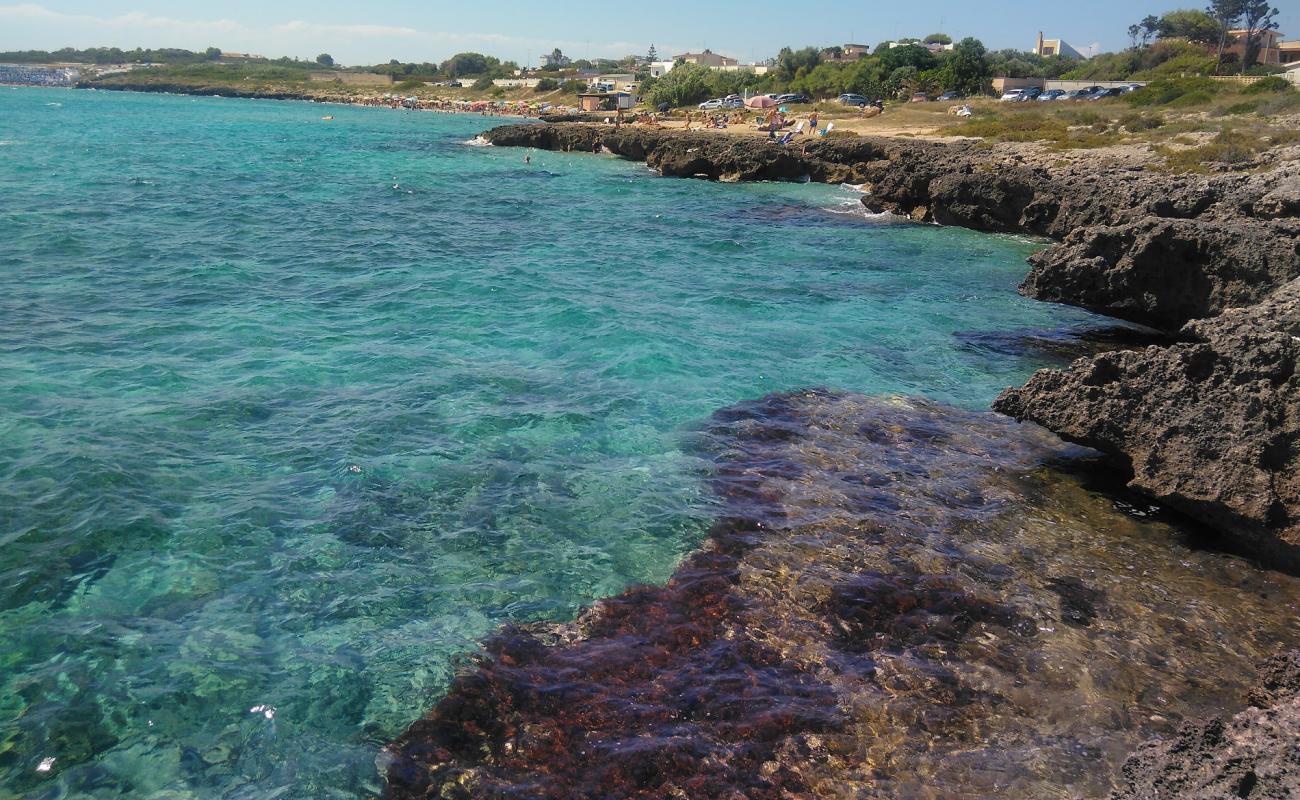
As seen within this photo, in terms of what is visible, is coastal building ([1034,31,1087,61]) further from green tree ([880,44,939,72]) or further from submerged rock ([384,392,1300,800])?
submerged rock ([384,392,1300,800])

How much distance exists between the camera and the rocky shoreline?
7391 millimetres

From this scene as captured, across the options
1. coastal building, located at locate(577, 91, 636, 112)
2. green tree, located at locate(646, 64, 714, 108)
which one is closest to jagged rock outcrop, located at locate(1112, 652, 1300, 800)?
green tree, located at locate(646, 64, 714, 108)

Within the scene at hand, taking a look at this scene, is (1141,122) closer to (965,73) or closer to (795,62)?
(965,73)

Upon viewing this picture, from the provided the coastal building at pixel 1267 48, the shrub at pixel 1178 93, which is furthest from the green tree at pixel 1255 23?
the shrub at pixel 1178 93

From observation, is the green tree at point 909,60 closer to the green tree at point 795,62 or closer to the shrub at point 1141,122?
the green tree at point 795,62

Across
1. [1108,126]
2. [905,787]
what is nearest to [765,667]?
[905,787]

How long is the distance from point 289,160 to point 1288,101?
5219 centimetres

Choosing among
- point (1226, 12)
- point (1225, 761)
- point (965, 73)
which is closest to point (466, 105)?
point (965, 73)

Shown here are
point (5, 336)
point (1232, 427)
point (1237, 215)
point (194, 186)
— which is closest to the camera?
point (1232, 427)

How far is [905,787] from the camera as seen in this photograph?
4867mm

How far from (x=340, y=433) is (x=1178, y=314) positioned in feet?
45.8

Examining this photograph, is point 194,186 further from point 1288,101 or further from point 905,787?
point 1288,101

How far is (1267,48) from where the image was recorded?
290ft

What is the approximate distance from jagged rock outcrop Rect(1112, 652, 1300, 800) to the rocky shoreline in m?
3.57
